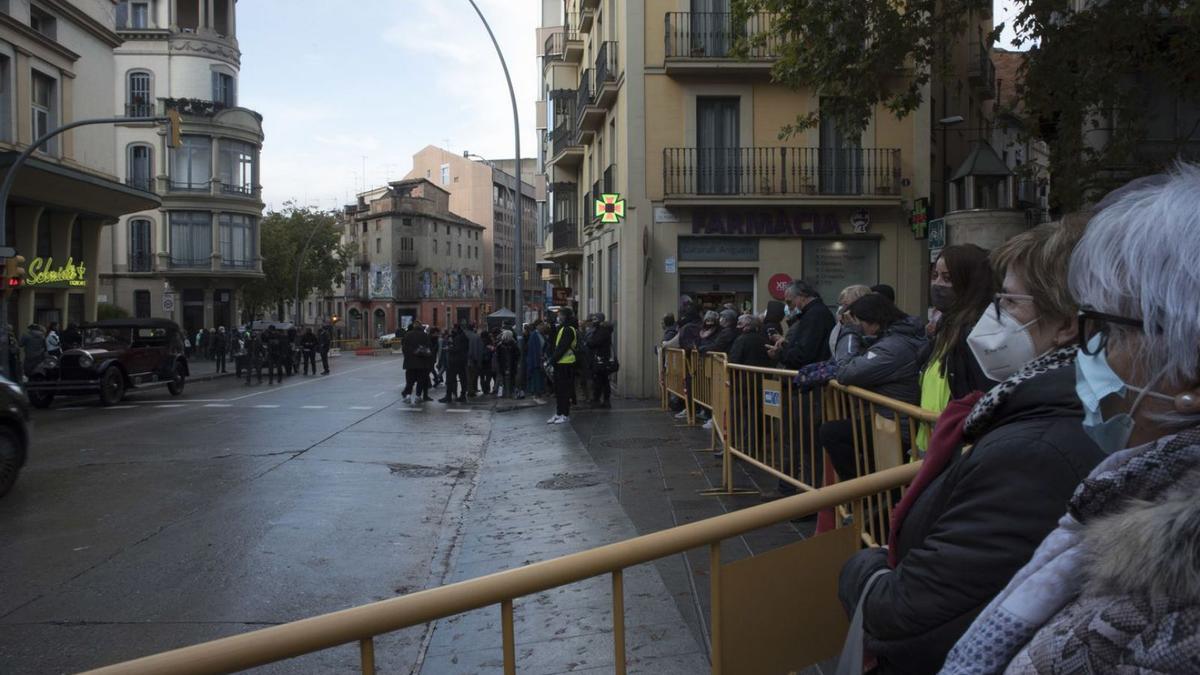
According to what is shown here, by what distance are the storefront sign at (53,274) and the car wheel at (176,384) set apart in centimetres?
828

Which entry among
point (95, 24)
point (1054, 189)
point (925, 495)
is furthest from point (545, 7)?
point (925, 495)

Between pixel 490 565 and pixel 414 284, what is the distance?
88660 mm

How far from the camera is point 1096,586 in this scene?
1.13 m

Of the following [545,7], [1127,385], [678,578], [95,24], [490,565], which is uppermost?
[545,7]

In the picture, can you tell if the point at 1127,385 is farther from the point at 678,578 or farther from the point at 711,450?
the point at 711,450

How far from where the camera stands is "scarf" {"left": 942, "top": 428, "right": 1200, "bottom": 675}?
117cm

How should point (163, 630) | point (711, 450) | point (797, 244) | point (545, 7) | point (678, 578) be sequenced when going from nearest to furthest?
point (678, 578)
point (163, 630)
point (711, 450)
point (797, 244)
point (545, 7)

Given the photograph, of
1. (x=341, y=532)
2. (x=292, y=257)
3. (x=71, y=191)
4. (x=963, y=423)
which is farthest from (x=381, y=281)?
(x=963, y=423)

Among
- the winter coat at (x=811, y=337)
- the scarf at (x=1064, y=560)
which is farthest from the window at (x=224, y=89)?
the scarf at (x=1064, y=560)

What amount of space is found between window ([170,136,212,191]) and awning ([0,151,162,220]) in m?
17.4

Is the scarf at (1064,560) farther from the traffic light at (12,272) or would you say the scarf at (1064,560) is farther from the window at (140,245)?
the window at (140,245)

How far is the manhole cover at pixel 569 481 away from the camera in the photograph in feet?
31.7

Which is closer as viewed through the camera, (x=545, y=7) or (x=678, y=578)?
(x=678, y=578)

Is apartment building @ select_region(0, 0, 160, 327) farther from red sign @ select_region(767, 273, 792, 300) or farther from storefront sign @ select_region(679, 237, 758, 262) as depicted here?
red sign @ select_region(767, 273, 792, 300)
